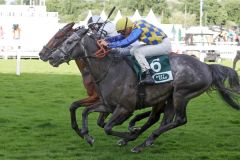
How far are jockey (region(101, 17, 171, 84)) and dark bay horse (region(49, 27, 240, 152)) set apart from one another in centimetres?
16

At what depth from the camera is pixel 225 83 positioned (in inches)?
388

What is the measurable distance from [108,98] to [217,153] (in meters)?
1.72

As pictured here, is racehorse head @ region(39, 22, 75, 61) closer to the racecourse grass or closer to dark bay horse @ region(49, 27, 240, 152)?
dark bay horse @ region(49, 27, 240, 152)

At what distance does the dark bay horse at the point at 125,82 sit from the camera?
358 inches

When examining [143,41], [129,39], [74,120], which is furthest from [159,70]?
[74,120]

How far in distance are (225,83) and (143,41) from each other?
1445 mm

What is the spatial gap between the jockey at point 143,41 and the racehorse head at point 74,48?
0.76ft

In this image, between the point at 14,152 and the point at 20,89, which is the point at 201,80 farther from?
the point at 20,89

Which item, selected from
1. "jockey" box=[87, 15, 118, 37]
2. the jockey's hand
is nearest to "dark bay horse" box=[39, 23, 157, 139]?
"jockey" box=[87, 15, 118, 37]

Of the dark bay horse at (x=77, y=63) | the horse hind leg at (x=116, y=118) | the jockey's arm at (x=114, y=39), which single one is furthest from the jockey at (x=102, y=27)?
the horse hind leg at (x=116, y=118)

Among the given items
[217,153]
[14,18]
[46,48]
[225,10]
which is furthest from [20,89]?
[225,10]

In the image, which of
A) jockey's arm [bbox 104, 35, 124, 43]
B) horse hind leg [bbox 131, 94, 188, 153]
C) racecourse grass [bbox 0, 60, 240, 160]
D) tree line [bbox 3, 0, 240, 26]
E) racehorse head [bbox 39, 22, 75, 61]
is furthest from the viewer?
tree line [bbox 3, 0, 240, 26]

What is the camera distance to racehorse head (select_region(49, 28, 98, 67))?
29.9 feet

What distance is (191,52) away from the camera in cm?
3375
